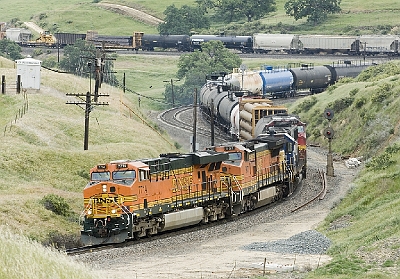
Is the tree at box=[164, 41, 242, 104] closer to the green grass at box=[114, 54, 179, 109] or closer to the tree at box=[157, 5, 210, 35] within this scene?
the green grass at box=[114, 54, 179, 109]

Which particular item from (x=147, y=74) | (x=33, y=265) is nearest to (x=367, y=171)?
(x=33, y=265)

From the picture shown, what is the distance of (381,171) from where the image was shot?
44.3m

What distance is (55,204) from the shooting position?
37.7 metres

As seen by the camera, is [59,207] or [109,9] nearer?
[59,207]

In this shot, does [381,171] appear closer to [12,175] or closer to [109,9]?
[12,175]

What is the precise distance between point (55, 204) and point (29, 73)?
31919 millimetres

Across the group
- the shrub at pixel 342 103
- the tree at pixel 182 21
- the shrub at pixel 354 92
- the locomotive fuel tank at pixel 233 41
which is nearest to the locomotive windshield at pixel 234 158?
the shrub at pixel 342 103

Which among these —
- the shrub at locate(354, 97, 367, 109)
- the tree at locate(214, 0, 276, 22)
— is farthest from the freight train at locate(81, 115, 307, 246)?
the tree at locate(214, 0, 276, 22)

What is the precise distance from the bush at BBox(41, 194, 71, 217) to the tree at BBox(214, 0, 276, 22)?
138135 millimetres

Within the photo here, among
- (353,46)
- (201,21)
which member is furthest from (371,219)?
(201,21)

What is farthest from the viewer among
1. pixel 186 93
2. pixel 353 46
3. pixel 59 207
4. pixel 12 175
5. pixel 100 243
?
pixel 353 46

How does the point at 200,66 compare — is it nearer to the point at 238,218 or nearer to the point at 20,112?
the point at 20,112

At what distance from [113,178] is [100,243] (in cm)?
239

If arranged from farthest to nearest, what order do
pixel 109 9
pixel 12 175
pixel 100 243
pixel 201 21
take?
1. pixel 109 9
2. pixel 201 21
3. pixel 12 175
4. pixel 100 243
